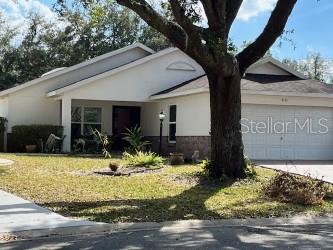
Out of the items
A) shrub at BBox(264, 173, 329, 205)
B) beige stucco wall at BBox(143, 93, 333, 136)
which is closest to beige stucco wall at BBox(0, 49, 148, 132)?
beige stucco wall at BBox(143, 93, 333, 136)

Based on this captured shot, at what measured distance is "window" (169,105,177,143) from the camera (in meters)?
26.3

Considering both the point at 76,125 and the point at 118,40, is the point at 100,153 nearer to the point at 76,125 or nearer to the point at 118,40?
the point at 76,125

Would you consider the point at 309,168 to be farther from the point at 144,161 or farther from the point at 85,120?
the point at 85,120

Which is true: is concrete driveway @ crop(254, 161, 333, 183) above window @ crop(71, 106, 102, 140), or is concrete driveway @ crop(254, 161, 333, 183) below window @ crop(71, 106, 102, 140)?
below

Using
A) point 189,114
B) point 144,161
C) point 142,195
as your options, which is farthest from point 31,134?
point 142,195

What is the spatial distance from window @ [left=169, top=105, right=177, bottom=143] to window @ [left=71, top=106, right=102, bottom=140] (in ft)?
15.9

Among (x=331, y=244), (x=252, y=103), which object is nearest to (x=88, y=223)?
(x=331, y=244)

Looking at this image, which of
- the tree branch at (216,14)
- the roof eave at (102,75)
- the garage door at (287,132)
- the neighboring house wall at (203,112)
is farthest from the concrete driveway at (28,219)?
the roof eave at (102,75)

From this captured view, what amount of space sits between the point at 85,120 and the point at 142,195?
17.2 metres

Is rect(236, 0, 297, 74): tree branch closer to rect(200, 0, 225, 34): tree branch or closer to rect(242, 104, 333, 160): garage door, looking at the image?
rect(200, 0, 225, 34): tree branch

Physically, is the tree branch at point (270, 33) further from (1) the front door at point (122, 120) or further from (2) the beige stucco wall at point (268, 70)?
(1) the front door at point (122, 120)

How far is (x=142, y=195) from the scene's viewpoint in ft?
42.3

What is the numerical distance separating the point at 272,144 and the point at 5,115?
13.4m

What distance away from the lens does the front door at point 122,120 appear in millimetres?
30281
